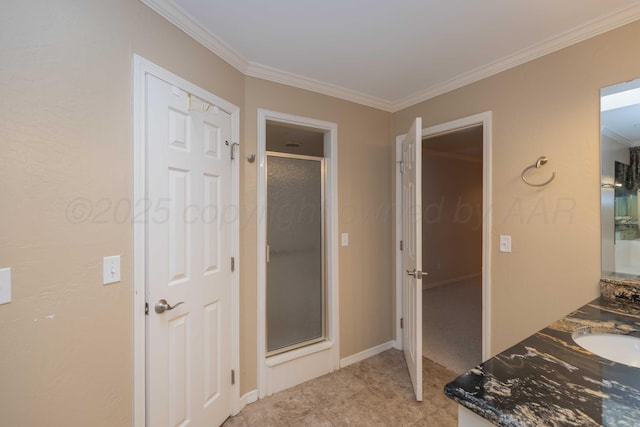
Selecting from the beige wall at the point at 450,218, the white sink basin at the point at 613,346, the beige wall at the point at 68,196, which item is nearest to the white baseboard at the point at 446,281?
the beige wall at the point at 450,218

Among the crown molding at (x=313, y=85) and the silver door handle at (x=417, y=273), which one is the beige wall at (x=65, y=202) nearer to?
the crown molding at (x=313, y=85)

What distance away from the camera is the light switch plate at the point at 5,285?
915 mm

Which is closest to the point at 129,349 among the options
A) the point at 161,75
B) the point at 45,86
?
the point at 45,86

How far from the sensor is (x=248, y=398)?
6.72 ft

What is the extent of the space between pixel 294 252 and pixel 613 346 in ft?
6.16

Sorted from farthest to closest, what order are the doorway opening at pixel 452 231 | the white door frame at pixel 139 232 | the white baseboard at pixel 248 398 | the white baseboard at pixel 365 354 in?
the doorway opening at pixel 452 231 < the white baseboard at pixel 365 354 < the white baseboard at pixel 248 398 < the white door frame at pixel 139 232

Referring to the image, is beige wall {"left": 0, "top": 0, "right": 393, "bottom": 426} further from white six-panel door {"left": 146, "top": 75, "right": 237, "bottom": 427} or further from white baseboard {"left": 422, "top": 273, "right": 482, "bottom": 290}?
white baseboard {"left": 422, "top": 273, "right": 482, "bottom": 290}

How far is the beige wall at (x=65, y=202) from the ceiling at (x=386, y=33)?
47cm

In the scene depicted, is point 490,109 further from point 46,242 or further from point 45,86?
point 46,242

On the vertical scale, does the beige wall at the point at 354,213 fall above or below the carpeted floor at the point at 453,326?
above

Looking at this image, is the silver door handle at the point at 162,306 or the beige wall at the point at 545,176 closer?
the silver door handle at the point at 162,306

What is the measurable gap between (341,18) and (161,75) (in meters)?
1.01

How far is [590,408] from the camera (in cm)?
70

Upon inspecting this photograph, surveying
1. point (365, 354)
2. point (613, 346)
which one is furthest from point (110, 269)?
point (365, 354)
